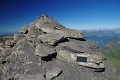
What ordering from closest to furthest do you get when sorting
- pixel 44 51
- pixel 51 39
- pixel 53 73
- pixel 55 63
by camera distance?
pixel 53 73 → pixel 55 63 → pixel 44 51 → pixel 51 39

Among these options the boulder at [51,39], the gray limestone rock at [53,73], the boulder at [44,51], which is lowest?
the gray limestone rock at [53,73]

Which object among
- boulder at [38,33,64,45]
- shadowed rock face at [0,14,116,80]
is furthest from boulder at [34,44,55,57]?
boulder at [38,33,64,45]

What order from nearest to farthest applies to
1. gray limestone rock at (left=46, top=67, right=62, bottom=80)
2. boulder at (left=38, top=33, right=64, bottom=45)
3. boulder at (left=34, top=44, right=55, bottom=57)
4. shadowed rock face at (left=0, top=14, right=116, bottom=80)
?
gray limestone rock at (left=46, top=67, right=62, bottom=80) < shadowed rock face at (left=0, top=14, right=116, bottom=80) < boulder at (left=34, top=44, right=55, bottom=57) < boulder at (left=38, top=33, right=64, bottom=45)

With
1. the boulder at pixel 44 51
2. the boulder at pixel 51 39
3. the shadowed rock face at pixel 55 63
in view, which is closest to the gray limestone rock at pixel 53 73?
the shadowed rock face at pixel 55 63

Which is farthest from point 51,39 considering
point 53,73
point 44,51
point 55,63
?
point 53,73

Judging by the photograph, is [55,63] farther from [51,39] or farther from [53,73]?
[51,39]

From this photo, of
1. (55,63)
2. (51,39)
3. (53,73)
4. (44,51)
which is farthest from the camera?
(51,39)

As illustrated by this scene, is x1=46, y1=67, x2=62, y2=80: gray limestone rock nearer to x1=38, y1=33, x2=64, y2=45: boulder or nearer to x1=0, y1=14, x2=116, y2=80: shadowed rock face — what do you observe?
x1=0, y1=14, x2=116, y2=80: shadowed rock face

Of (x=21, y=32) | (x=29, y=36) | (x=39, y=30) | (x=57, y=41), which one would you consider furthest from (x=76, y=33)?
(x=21, y=32)

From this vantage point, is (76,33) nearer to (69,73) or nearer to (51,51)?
(51,51)

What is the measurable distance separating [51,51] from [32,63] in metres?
4.98

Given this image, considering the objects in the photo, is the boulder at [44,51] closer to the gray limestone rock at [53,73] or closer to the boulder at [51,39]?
the boulder at [51,39]

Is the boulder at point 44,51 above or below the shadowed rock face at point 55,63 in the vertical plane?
above

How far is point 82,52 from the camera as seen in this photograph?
2805 cm
